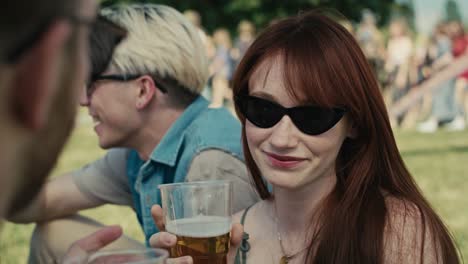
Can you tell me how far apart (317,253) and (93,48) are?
1.23 metres

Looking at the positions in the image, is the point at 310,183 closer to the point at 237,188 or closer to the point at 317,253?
the point at 317,253

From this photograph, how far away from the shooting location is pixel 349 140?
8.28ft

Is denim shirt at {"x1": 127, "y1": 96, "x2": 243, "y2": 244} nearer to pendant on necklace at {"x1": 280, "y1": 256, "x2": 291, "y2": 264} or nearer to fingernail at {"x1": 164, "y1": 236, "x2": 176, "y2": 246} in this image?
pendant on necklace at {"x1": 280, "y1": 256, "x2": 291, "y2": 264}

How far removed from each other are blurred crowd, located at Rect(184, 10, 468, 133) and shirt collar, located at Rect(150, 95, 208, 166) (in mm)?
10703

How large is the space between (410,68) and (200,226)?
16.8 metres

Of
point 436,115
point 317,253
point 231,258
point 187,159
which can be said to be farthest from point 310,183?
point 436,115

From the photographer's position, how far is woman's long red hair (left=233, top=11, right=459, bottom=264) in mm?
2311

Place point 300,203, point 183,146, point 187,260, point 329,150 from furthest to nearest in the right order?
point 183,146 → point 300,203 → point 329,150 → point 187,260

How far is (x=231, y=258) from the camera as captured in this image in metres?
2.29

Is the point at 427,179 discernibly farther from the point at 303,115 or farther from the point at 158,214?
the point at 158,214

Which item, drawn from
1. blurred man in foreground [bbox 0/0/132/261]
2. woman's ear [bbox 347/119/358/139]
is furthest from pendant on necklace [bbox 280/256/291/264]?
blurred man in foreground [bbox 0/0/132/261]

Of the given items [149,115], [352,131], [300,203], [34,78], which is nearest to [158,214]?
[300,203]

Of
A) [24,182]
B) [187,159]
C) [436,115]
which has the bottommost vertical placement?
[436,115]

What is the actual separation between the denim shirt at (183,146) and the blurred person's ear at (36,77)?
7.20 ft
